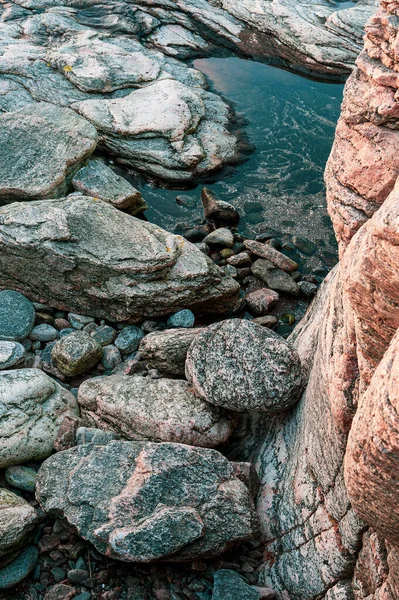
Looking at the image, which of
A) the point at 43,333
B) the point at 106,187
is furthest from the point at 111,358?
the point at 106,187

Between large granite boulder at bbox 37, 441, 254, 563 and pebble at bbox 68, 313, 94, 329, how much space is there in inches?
135

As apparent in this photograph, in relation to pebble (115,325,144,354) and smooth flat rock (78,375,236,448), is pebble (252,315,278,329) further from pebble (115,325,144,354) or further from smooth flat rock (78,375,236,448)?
smooth flat rock (78,375,236,448)

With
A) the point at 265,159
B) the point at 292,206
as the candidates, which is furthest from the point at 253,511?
the point at 265,159

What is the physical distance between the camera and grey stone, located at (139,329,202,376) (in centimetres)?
778

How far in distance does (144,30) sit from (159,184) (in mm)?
6999

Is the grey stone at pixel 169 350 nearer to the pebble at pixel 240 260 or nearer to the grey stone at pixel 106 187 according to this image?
the pebble at pixel 240 260

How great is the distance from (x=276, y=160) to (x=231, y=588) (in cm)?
1089

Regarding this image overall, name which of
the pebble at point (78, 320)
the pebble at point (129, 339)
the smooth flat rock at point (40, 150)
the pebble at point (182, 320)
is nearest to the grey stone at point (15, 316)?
the pebble at point (78, 320)

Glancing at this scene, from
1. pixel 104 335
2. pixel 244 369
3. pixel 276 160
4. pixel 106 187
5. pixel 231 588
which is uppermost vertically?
pixel 244 369

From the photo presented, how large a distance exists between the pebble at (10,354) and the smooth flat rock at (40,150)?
3546 millimetres

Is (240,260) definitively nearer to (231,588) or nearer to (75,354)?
(75,354)

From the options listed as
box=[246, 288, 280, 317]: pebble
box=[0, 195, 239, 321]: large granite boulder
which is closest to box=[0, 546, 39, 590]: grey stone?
box=[0, 195, 239, 321]: large granite boulder

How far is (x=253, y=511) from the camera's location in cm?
593

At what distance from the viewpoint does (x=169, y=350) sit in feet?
25.7
